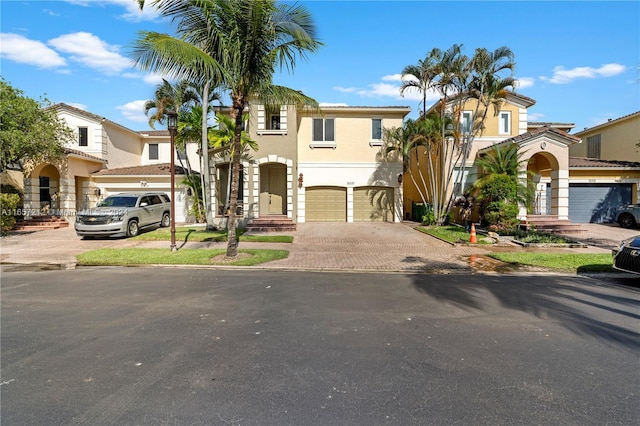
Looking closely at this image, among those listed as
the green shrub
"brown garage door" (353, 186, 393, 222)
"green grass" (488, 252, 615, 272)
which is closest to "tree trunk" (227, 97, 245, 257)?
"green grass" (488, 252, 615, 272)

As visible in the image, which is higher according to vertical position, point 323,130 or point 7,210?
point 323,130

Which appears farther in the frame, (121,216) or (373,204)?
(373,204)

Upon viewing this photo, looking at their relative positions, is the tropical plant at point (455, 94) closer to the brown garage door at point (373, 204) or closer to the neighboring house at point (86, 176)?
the brown garage door at point (373, 204)

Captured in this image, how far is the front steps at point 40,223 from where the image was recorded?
1857 centimetres

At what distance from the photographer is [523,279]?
339 inches

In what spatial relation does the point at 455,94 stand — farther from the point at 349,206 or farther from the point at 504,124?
the point at 349,206

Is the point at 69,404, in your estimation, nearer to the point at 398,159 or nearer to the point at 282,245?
the point at 282,245

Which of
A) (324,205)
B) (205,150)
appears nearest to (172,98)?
(205,150)

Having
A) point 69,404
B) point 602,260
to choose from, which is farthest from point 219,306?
point 602,260

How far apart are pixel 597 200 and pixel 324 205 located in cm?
1576

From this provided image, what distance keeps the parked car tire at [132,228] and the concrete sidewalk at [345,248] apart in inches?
30.0

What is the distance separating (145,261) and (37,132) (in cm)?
977

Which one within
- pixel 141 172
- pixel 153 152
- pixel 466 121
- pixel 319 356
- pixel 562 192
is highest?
pixel 466 121

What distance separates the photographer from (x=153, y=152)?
27.4m
